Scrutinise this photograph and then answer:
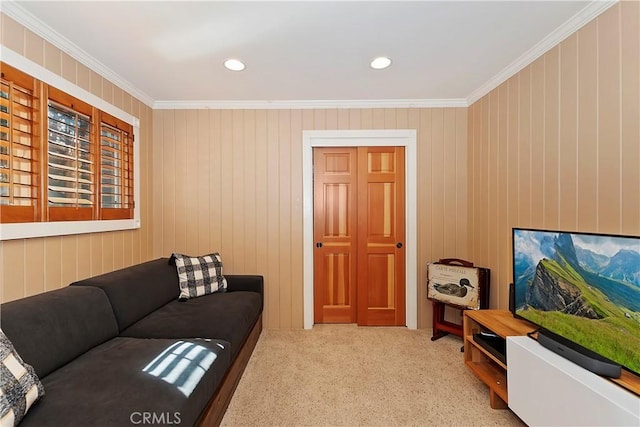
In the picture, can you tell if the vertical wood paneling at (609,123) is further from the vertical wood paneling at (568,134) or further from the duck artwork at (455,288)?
the duck artwork at (455,288)

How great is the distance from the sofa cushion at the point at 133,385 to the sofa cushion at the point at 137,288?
317 mm

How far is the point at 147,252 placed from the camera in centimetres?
301

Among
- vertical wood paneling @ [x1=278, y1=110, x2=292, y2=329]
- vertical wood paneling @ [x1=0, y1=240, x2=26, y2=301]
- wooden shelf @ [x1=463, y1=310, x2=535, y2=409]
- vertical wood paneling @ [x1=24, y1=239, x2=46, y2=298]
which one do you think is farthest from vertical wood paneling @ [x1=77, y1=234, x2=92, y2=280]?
wooden shelf @ [x1=463, y1=310, x2=535, y2=409]

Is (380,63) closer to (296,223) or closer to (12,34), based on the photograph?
(296,223)

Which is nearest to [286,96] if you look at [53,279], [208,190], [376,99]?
[376,99]

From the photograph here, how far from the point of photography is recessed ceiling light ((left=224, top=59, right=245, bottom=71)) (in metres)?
2.23

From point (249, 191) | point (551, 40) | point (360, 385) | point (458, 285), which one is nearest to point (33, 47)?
point (249, 191)

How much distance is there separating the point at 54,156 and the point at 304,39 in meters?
1.88

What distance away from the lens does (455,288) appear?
8.79 feet

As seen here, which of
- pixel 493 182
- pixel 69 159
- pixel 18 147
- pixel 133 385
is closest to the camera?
pixel 133 385

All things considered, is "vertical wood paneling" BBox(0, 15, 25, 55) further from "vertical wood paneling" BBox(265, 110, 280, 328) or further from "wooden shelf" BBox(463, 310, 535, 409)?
"wooden shelf" BBox(463, 310, 535, 409)

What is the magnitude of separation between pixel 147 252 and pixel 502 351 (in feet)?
10.9

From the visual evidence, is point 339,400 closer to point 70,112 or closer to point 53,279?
point 53,279

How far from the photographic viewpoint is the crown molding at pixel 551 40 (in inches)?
63.2
